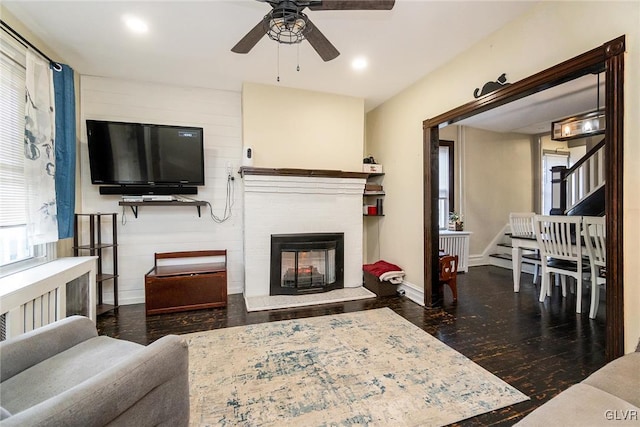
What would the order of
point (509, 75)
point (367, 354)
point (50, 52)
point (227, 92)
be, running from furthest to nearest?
point (227, 92), point (50, 52), point (509, 75), point (367, 354)

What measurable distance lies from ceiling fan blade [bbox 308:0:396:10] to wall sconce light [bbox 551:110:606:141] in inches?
108

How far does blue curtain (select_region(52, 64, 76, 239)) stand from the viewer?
2637 mm

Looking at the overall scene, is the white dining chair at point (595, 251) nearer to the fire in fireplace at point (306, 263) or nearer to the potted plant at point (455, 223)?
the potted plant at point (455, 223)

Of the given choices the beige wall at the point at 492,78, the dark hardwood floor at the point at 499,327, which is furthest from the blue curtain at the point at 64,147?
the beige wall at the point at 492,78

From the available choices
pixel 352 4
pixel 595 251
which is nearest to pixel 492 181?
pixel 595 251

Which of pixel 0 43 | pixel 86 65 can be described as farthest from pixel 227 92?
pixel 0 43

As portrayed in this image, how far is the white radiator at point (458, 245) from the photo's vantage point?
4977 mm

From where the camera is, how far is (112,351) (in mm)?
1401

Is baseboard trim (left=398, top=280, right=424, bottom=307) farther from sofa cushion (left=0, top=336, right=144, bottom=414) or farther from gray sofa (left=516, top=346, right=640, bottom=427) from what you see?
sofa cushion (left=0, top=336, right=144, bottom=414)

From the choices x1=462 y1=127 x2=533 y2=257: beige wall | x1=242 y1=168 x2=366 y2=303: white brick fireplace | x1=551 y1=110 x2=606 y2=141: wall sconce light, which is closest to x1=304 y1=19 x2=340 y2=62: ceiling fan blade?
x1=242 y1=168 x2=366 y2=303: white brick fireplace

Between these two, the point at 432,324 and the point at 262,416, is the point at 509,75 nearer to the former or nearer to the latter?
the point at 432,324

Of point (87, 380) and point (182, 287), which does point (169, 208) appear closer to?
point (182, 287)

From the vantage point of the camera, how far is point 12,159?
2201 mm

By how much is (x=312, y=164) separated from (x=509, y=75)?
7.68ft
